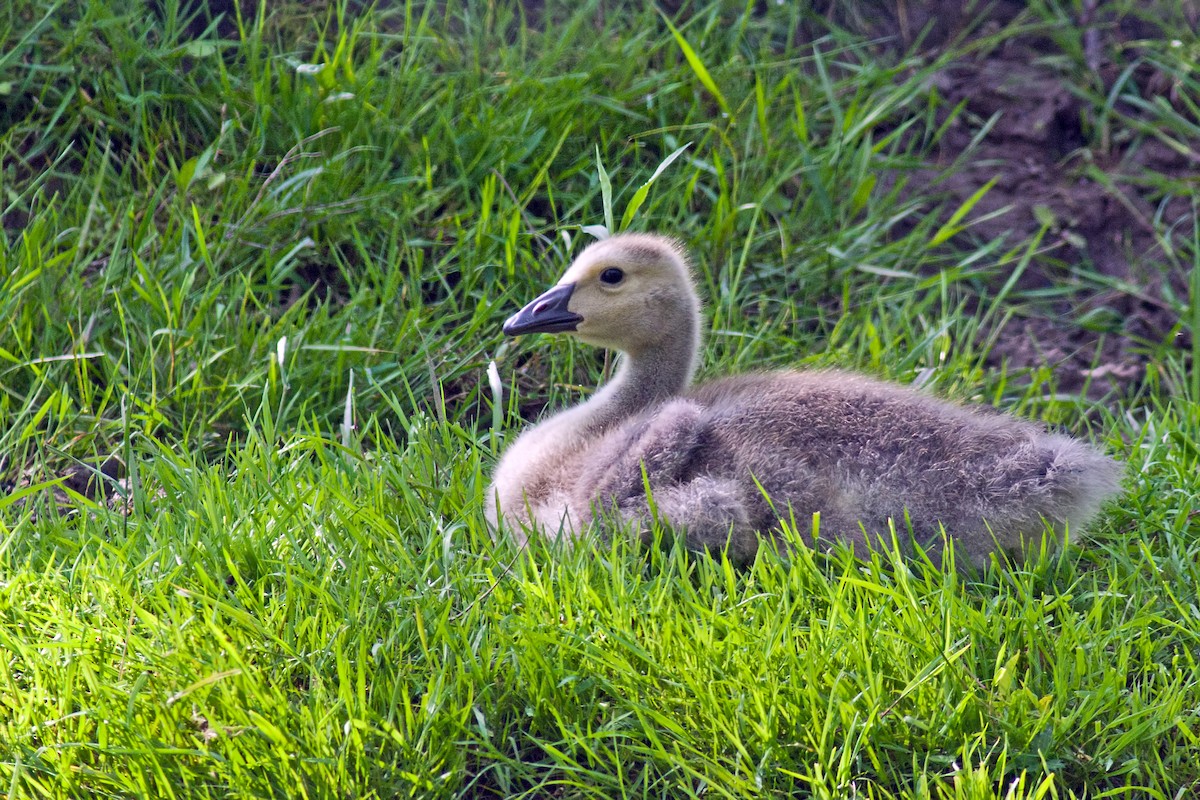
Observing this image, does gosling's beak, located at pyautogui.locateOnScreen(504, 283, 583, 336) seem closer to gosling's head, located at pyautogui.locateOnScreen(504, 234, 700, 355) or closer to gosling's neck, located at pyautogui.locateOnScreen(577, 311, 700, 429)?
gosling's head, located at pyautogui.locateOnScreen(504, 234, 700, 355)

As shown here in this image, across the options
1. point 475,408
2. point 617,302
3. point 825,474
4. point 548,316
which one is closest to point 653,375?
point 617,302

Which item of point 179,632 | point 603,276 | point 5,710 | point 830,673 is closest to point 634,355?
point 603,276

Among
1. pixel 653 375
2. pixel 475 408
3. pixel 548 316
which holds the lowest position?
pixel 475 408

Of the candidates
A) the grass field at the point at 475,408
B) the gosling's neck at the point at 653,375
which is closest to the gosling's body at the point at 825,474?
the grass field at the point at 475,408

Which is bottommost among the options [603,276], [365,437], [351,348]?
[365,437]

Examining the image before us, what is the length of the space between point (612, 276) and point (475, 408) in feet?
3.31

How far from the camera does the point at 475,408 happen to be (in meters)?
4.96

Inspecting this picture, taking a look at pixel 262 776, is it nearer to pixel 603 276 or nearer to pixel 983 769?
pixel 983 769

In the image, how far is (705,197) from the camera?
5754 millimetres

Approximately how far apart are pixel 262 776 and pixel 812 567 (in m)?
1.42

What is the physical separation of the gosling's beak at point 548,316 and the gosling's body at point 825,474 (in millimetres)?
416

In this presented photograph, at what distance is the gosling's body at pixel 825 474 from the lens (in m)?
3.62

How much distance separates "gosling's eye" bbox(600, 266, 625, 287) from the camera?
4.17m

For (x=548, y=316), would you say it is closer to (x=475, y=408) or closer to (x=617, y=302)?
(x=617, y=302)
